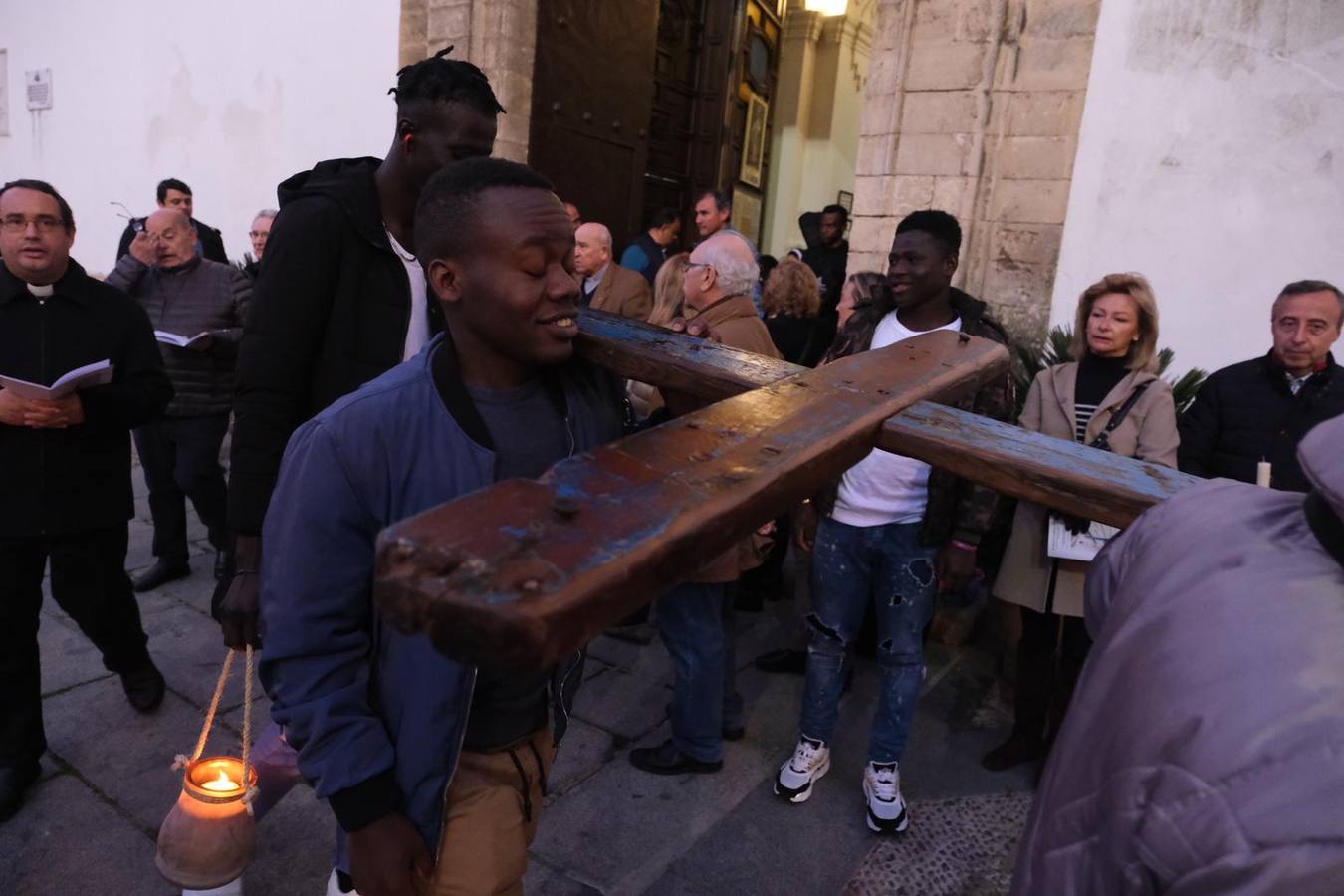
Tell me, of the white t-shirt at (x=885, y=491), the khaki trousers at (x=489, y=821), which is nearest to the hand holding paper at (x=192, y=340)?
the white t-shirt at (x=885, y=491)

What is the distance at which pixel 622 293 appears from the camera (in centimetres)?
519

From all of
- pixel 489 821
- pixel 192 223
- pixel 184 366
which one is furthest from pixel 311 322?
pixel 192 223

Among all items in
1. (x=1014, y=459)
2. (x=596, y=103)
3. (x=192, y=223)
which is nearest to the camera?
(x=1014, y=459)

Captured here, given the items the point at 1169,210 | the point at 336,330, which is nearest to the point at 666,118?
the point at 1169,210

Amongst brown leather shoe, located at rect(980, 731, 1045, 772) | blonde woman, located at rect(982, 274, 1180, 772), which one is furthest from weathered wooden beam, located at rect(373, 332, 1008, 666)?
brown leather shoe, located at rect(980, 731, 1045, 772)

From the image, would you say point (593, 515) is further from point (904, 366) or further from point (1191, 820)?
point (904, 366)

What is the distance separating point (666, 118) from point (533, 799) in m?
7.21

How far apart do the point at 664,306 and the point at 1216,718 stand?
10.9 ft

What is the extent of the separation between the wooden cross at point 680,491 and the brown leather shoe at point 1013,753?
247cm

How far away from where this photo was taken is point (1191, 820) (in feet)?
2.16

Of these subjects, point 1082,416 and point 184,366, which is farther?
point 184,366

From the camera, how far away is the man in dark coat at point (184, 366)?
4492 millimetres

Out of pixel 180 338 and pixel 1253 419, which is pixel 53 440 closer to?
pixel 180 338

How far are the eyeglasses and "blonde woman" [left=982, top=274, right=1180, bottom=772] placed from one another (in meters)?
3.56
